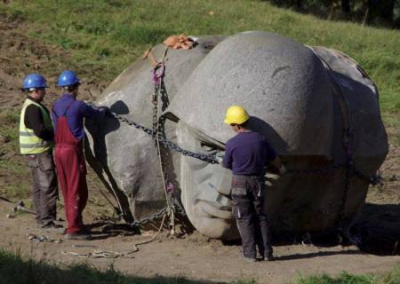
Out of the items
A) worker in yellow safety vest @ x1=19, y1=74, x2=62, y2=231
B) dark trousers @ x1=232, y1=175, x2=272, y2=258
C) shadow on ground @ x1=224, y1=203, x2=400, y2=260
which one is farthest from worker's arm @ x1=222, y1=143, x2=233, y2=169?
worker in yellow safety vest @ x1=19, y1=74, x2=62, y2=231

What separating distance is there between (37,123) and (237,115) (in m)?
2.42

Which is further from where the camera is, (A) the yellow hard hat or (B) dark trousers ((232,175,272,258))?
(B) dark trousers ((232,175,272,258))

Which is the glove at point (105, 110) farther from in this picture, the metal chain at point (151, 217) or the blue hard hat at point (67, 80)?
the metal chain at point (151, 217)

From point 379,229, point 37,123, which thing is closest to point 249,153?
point 37,123

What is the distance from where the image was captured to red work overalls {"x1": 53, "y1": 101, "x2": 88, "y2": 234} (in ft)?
31.1

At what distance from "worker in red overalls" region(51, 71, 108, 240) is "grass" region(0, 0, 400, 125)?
6772mm

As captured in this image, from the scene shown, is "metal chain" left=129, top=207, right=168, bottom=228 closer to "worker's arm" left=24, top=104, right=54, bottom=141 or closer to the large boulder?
the large boulder

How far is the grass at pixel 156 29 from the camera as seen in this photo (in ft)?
58.1

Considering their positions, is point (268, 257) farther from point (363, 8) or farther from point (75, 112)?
point (363, 8)

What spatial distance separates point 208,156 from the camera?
29.5 ft

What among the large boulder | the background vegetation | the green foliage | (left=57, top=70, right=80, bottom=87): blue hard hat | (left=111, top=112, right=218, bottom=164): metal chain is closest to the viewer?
the green foliage

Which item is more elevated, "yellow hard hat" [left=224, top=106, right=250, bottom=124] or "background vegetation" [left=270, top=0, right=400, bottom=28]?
"yellow hard hat" [left=224, top=106, right=250, bottom=124]

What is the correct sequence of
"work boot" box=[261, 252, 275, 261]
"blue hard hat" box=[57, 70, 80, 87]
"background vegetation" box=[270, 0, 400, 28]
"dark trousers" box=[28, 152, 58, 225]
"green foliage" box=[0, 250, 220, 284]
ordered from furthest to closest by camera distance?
"background vegetation" box=[270, 0, 400, 28], "dark trousers" box=[28, 152, 58, 225], "blue hard hat" box=[57, 70, 80, 87], "work boot" box=[261, 252, 275, 261], "green foliage" box=[0, 250, 220, 284]

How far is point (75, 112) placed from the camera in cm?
943
